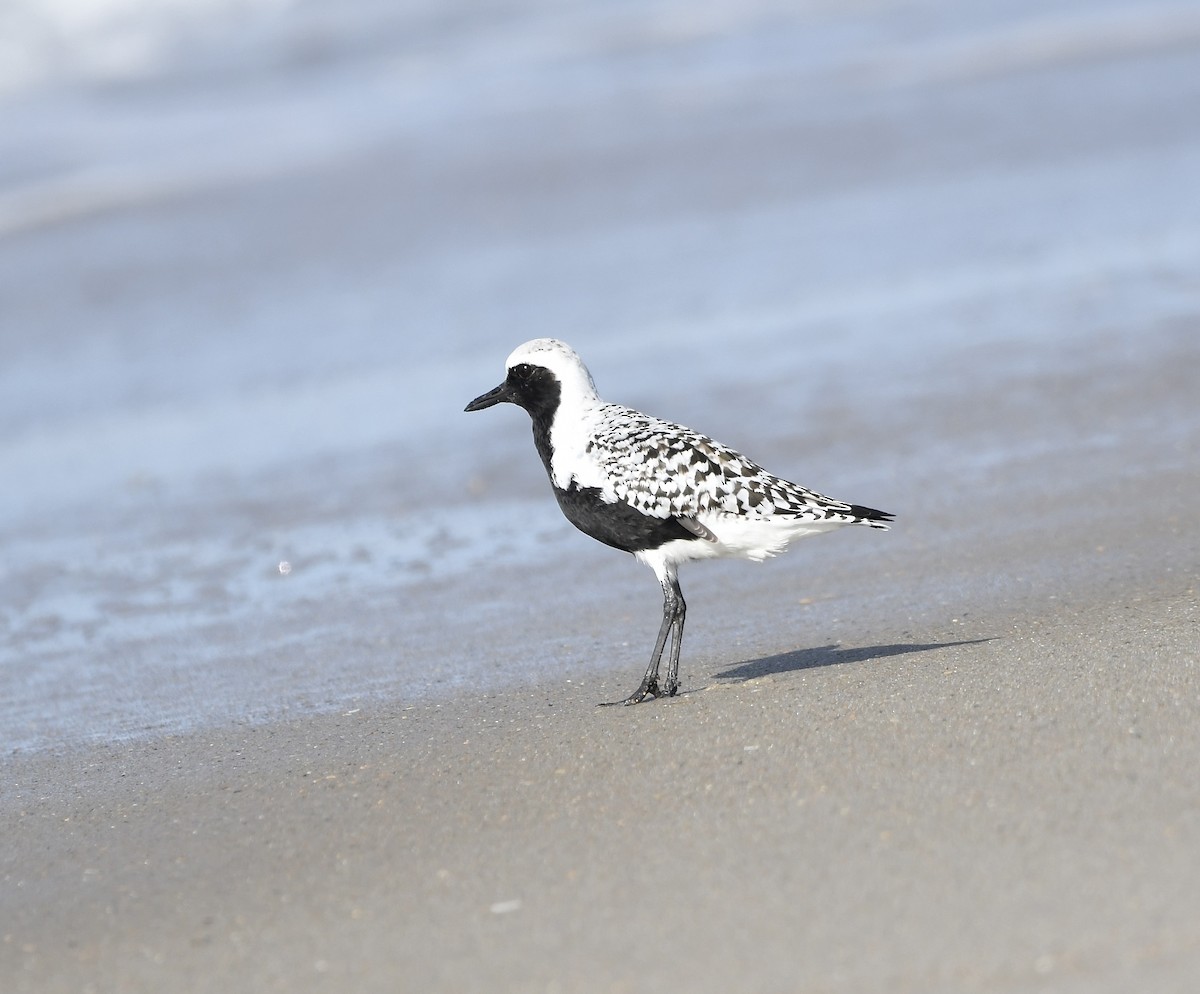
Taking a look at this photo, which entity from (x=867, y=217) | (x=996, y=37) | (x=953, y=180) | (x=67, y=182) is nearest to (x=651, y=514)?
(x=867, y=217)

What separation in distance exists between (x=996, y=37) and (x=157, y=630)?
17615 millimetres

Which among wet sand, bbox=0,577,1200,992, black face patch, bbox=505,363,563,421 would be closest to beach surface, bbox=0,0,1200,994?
wet sand, bbox=0,577,1200,992

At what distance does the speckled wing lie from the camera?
6164 millimetres

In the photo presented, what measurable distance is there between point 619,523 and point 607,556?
73.8 inches

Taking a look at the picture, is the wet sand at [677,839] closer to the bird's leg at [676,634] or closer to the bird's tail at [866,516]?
the bird's leg at [676,634]

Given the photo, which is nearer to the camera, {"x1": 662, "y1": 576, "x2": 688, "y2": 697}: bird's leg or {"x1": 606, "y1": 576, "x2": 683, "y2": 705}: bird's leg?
{"x1": 606, "y1": 576, "x2": 683, "y2": 705}: bird's leg

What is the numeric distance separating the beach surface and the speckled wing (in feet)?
2.02

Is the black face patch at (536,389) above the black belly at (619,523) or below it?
above

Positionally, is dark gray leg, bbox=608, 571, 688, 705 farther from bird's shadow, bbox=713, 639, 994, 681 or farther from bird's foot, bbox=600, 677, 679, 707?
bird's shadow, bbox=713, 639, 994, 681

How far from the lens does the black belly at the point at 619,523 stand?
6.22m

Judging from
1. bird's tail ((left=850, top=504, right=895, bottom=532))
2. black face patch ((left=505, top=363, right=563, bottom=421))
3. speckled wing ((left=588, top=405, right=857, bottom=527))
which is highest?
black face patch ((left=505, top=363, right=563, bottom=421))

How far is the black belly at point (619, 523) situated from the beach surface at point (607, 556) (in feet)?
1.81

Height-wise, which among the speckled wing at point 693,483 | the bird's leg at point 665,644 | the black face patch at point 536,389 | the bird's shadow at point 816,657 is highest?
the black face patch at point 536,389

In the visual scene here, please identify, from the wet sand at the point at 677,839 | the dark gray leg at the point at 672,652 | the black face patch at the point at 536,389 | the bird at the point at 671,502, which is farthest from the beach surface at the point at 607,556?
the black face patch at the point at 536,389
